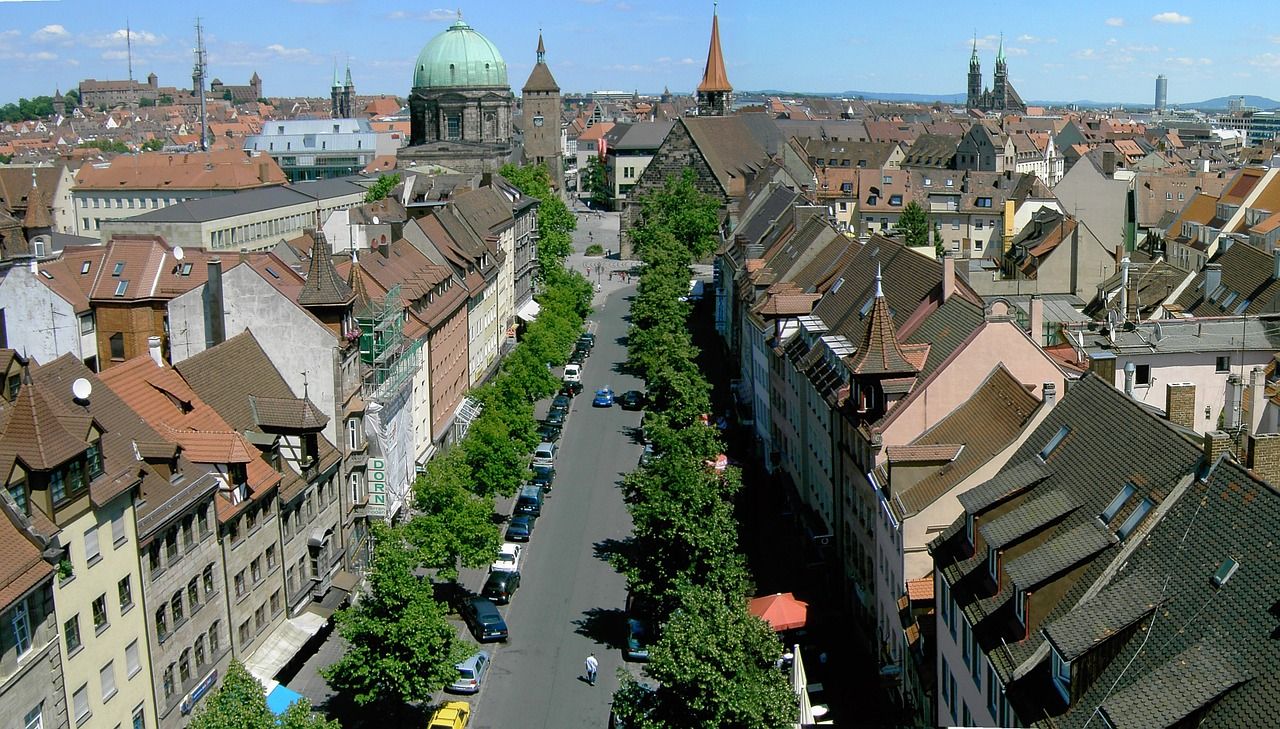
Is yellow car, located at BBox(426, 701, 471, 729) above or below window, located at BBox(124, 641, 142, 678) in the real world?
below

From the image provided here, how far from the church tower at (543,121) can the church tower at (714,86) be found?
2500 cm

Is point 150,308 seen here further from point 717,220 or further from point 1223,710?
point 717,220

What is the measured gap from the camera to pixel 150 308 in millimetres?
59406

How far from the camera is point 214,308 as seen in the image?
49281 mm

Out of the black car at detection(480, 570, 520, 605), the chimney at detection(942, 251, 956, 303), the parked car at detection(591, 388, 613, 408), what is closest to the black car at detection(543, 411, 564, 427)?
the parked car at detection(591, 388, 613, 408)

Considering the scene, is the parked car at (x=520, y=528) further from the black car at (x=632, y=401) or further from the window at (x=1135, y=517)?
the window at (x=1135, y=517)

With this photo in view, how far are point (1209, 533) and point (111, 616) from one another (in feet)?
80.0

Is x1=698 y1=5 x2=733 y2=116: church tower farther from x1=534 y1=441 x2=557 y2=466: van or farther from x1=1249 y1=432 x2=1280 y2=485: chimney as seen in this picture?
x1=1249 y1=432 x2=1280 y2=485: chimney

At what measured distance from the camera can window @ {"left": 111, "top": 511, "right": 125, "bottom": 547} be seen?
3388cm

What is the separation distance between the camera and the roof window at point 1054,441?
105 feet

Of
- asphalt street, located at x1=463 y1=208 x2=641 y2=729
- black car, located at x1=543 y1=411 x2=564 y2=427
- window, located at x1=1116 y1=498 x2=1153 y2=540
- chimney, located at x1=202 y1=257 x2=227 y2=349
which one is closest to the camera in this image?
window, located at x1=1116 y1=498 x2=1153 y2=540

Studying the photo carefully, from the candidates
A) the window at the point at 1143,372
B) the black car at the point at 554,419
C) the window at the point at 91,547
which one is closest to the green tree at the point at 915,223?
the black car at the point at 554,419

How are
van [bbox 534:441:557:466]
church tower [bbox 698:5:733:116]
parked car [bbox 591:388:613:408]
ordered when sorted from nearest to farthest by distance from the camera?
1. van [bbox 534:441:557:466]
2. parked car [bbox 591:388:613:408]
3. church tower [bbox 698:5:733:116]

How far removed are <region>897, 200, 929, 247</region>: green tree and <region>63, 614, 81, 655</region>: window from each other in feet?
246
